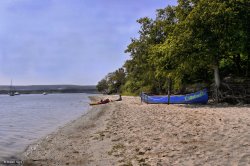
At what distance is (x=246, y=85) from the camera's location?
98.7 ft

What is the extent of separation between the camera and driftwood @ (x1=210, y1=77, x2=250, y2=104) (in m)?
29.4

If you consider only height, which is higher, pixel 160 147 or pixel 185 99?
pixel 185 99

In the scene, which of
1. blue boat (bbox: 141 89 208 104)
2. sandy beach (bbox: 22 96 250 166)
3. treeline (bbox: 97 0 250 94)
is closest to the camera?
sandy beach (bbox: 22 96 250 166)

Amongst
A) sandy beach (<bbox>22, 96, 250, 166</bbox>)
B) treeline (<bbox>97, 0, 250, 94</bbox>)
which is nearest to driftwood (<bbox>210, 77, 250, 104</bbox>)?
treeline (<bbox>97, 0, 250, 94</bbox>)

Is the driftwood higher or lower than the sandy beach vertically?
higher

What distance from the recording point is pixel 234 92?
30.0 metres

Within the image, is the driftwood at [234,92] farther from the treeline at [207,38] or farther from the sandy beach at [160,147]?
the sandy beach at [160,147]

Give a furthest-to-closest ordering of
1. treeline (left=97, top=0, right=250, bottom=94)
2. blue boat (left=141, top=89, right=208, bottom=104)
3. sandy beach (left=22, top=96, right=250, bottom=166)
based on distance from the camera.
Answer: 1. blue boat (left=141, top=89, right=208, bottom=104)
2. treeline (left=97, top=0, right=250, bottom=94)
3. sandy beach (left=22, top=96, right=250, bottom=166)

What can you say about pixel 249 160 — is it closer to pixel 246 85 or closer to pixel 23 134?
pixel 23 134

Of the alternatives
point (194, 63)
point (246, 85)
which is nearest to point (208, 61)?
point (194, 63)

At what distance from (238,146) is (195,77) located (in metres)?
28.6

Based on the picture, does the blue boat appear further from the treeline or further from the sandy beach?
the sandy beach

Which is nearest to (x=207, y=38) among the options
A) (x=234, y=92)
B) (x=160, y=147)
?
(x=234, y=92)

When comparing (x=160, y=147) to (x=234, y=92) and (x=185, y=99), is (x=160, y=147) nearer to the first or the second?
(x=234, y=92)
